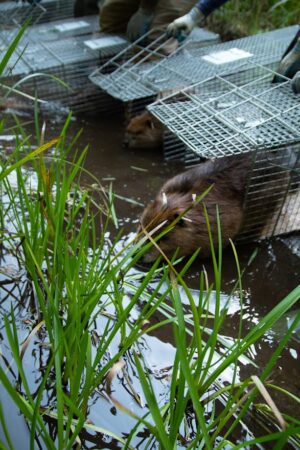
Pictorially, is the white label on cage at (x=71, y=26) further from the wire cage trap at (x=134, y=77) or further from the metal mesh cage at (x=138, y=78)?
the metal mesh cage at (x=138, y=78)

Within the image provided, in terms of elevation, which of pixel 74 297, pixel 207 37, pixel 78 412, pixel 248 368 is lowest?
pixel 248 368

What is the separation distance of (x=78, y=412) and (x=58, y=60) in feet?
11.6

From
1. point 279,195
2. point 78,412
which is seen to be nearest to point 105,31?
A: point 279,195

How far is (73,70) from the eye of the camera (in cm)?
444

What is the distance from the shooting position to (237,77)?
141 inches

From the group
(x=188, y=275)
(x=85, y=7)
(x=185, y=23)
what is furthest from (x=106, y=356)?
(x=85, y=7)

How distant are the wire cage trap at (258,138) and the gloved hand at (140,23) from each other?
1.70 m

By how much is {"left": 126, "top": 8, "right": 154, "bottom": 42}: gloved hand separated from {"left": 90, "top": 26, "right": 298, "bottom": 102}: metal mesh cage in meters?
0.46

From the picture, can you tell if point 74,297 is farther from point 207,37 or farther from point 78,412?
point 207,37

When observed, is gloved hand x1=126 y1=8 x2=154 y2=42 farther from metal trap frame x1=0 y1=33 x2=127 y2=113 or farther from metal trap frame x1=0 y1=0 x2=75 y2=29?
metal trap frame x1=0 y1=0 x2=75 y2=29

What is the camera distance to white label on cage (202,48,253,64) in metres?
3.61

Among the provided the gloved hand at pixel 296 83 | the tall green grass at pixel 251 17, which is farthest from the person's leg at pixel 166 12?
the gloved hand at pixel 296 83

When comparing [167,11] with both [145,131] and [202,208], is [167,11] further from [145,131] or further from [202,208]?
[202,208]

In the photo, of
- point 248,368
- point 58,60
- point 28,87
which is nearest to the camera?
point 248,368
